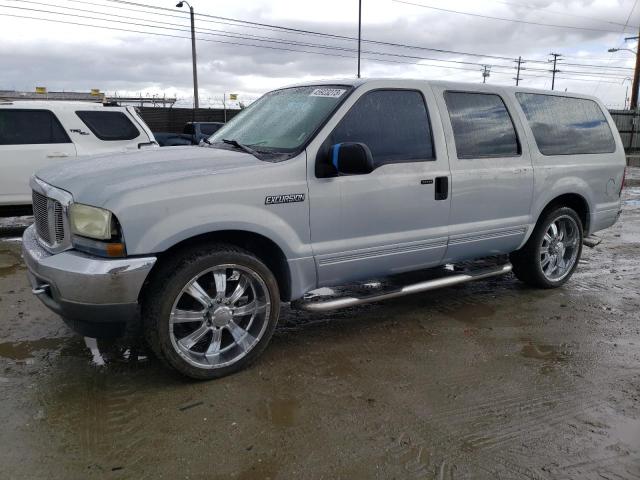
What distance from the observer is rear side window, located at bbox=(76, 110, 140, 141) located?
8.13 meters

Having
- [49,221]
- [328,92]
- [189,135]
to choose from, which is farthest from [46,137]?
[189,135]

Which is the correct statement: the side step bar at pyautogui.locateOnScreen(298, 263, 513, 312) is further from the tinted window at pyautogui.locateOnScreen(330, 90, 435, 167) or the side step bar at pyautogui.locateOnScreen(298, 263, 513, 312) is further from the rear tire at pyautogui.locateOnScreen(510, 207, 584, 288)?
the tinted window at pyautogui.locateOnScreen(330, 90, 435, 167)

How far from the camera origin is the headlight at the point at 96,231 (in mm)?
3002

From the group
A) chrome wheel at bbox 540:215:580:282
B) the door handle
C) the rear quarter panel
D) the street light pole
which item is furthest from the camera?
the street light pole

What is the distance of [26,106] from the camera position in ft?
25.7

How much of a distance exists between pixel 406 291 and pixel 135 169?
2.12 m

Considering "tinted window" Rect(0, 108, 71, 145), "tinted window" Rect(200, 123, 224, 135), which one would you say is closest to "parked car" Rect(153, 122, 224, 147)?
"tinted window" Rect(200, 123, 224, 135)

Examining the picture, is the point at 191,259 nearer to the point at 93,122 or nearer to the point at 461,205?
the point at 461,205

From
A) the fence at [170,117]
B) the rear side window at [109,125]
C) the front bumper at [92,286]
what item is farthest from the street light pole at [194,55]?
the front bumper at [92,286]

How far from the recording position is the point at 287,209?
352cm

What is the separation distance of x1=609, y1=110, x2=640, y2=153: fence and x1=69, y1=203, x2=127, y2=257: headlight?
3200 cm

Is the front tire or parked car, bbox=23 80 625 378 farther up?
parked car, bbox=23 80 625 378

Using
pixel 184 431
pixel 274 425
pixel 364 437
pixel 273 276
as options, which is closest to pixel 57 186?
pixel 273 276

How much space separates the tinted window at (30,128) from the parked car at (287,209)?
14.7 feet
